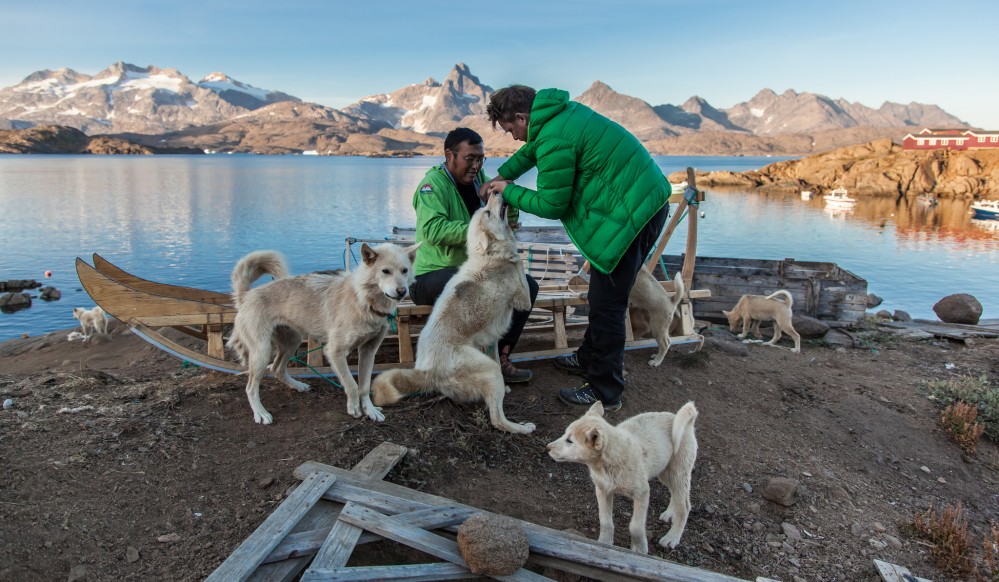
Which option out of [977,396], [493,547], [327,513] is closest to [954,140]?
[977,396]

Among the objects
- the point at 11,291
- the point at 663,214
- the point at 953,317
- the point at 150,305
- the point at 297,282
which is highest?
the point at 663,214

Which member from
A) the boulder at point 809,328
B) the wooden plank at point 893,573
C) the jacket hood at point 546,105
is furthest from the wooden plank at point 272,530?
the boulder at point 809,328

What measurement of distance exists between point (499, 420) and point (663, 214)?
2348 millimetres

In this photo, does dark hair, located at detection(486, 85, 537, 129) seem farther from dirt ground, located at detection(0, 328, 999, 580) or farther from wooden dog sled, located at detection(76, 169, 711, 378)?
Result: dirt ground, located at detection(0, 328, 999, 580)

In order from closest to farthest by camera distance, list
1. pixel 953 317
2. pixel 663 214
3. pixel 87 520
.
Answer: pixel 87 520 < pixel 663 214 < pixel 953 317

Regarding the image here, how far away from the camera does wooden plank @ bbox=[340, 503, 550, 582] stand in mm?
3164

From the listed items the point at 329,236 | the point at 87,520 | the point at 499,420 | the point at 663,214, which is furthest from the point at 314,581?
the point at 329,236

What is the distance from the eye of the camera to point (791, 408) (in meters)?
6.25

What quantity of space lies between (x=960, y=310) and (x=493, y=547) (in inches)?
576

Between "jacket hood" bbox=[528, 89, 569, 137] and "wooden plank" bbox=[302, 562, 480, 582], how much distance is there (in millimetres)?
3303

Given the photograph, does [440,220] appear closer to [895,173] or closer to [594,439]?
[594,439]

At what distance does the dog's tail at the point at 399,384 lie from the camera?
15.9ft

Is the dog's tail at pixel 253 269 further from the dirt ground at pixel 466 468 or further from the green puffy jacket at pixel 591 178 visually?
the green puffy jacket at pixel 591 178

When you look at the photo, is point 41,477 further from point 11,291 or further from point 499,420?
point 11,291
